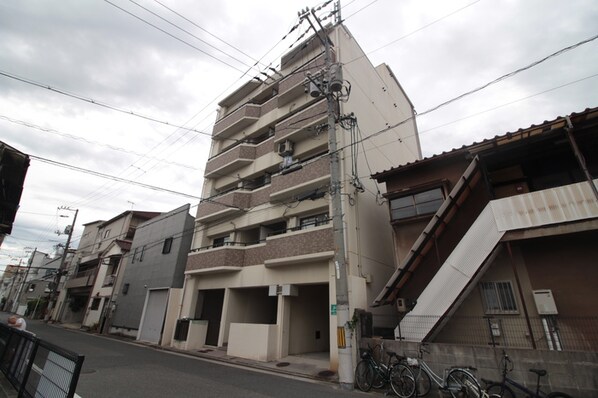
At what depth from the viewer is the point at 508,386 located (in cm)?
595

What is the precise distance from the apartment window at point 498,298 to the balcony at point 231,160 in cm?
1330

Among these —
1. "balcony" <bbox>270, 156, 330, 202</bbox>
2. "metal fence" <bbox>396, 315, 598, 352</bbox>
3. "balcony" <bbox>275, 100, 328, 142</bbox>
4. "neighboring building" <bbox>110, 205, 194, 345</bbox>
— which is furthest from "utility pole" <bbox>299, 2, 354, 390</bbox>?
"neighboring building" <bbox>110, 205, 194, 345</bbox>

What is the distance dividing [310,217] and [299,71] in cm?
816

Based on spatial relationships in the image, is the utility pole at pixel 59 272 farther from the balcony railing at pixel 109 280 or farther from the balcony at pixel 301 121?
the balcony at pixel 301 121

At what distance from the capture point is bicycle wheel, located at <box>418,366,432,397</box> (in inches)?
272

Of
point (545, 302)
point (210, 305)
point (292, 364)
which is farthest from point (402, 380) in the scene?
point (210, 305)

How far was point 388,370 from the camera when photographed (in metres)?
7.44

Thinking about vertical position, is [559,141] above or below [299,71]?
below

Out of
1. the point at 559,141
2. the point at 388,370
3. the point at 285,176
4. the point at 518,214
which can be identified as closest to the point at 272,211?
the point at 285,176

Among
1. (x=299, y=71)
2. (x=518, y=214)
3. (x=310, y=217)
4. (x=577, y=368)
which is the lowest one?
(x=577, y=368)

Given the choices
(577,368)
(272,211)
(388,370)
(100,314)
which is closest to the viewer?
(577,368)

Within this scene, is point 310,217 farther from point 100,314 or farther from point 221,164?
point 100,314

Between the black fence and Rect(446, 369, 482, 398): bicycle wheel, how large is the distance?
733 centimetres

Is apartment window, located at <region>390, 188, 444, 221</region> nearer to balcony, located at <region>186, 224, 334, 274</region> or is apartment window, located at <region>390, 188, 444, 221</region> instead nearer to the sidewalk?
balcony, located at <region>186, 224, 334, 274</region>
